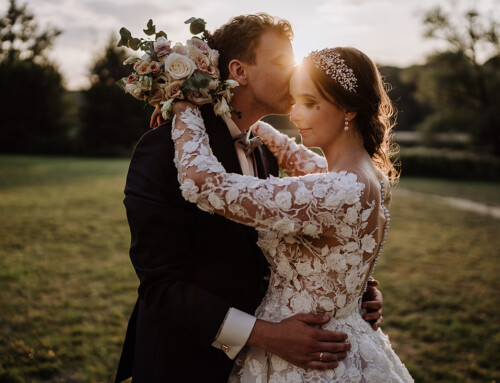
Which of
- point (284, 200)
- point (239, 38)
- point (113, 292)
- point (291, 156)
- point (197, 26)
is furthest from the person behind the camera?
point (113, 292)

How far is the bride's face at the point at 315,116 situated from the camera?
→ 96.6 inches

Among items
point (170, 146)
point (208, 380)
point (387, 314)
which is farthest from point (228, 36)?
point (387, 314)

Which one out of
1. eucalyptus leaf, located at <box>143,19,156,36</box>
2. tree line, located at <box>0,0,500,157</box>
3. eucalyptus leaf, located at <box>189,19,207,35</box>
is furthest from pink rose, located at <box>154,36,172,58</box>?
tree line, located at <box>0,0,500,157</box>

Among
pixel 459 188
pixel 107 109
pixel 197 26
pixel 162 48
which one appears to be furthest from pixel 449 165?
pixel 107 109

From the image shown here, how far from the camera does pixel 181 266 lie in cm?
219

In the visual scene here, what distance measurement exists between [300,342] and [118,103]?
41.5 meters

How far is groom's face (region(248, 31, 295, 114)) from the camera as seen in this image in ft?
9.27

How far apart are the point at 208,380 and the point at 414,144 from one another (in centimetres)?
4783

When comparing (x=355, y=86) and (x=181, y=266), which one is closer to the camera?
(x=181, y=266)

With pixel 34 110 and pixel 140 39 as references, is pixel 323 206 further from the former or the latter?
pixel 34 110

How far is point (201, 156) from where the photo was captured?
209 centimetres

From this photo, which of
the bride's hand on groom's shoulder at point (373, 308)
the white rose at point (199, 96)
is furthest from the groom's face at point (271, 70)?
the bride's hand on groom's shoulder at point (373, 308)

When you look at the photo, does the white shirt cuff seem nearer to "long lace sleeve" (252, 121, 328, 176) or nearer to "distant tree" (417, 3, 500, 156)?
"long lace sleeve" (252, 121, 328, 176)

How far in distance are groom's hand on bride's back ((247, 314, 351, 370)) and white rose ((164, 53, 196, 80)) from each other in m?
1.28
